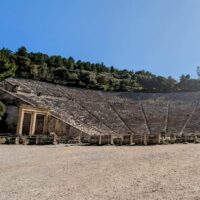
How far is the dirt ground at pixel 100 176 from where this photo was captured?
32.4ft

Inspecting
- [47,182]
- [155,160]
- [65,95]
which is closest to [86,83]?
[65,95]

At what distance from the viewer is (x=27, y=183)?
1128 centimetres

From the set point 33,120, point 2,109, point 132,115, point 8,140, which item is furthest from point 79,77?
point 8,140

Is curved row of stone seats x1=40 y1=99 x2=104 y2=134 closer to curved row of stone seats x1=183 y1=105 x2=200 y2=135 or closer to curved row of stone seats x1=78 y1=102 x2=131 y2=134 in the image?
curved row of stone seats x1=78 y1=102 x2=131 y2=134

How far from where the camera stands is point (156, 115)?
39375 mm

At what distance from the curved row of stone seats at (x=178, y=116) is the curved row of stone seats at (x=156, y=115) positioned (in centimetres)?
68

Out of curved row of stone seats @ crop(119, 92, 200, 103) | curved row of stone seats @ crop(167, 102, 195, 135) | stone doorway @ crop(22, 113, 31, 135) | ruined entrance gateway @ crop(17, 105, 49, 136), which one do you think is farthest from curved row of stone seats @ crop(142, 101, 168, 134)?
stone doorway @ crop(22, 113, 31, 135)

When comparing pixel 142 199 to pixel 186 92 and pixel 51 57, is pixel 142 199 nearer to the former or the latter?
pixel 186 92

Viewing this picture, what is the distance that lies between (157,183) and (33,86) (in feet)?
103

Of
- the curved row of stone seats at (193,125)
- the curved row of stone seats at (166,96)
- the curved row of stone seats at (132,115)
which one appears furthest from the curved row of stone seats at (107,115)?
the curved row of stone seats at (166,96)

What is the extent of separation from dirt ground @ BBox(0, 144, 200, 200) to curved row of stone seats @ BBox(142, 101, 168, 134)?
16858 millimetres

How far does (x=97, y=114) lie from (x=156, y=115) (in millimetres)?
7866

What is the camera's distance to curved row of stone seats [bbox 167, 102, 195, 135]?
34.4 metres

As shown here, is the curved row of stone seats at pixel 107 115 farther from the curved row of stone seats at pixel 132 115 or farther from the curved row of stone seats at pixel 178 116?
the curved row of stone seats at pixel 178 116
